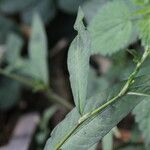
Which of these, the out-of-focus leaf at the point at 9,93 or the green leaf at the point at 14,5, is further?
the green leaf at the point at 14,5

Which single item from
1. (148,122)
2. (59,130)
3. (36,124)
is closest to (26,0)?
(36,124)

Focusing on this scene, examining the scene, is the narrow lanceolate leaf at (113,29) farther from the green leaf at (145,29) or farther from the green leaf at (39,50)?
the green leaf at (39,50)

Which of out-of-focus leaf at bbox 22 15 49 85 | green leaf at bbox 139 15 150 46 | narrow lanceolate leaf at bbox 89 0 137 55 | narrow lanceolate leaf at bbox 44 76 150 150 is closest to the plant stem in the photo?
out-of-focus leaf at bbox 22 15 49 85

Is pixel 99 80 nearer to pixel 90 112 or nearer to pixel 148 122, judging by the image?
pixel 148 122

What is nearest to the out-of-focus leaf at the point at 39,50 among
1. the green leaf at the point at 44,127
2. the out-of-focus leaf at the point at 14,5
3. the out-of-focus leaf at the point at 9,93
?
the green leaf at the point at 44,127

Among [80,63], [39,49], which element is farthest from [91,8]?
[80,63]

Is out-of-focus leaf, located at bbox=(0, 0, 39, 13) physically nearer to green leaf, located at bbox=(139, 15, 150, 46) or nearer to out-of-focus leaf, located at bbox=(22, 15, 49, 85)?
out-of-focus leaf, located at bbox=(22, 15, 49, 85)
